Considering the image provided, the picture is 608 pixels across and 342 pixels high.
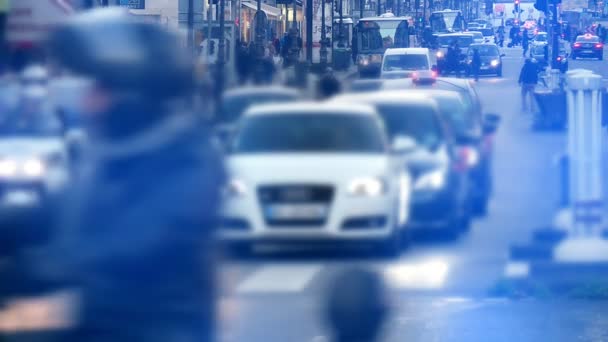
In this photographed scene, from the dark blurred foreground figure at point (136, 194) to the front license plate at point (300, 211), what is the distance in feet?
0.34

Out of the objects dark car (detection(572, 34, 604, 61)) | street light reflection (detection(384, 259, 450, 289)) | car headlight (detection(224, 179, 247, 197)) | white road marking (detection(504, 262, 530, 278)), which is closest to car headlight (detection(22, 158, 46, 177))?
car headlight (detection(224, 179, 247, 197))

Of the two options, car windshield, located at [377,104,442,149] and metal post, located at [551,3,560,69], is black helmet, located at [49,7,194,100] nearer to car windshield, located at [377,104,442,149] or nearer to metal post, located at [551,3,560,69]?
car windshield, located at [377,104,442,149]

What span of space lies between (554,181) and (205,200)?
35.5 inches

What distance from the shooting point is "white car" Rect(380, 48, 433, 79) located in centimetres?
301

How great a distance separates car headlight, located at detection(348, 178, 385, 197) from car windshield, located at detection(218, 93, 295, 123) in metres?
0.33

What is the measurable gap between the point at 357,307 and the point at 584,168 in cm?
95

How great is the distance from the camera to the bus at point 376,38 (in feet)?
9.23

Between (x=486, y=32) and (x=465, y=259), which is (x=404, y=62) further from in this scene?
(x=465, y=259)

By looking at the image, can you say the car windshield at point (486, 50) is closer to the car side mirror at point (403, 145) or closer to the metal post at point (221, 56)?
the metal post at point (221, 56)

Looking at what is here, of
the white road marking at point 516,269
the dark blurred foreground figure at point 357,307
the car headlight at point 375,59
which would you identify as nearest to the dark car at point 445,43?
the car headlight at point 375,59

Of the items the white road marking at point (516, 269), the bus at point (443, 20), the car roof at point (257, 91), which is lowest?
the white road marking at point (516, 269)

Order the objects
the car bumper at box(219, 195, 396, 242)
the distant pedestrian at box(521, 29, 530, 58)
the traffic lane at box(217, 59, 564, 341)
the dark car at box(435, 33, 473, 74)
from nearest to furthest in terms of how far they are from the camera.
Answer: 1. the car bumper at box(219, 195, 396, 242)
2. the traffic lane at box(217, 59, 564, 341)
3. the dark car at box(435, 33, 473, 74)
4. the distant pedestrian at box(521, 29, 530, 58)

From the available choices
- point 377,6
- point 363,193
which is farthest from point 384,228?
point 377,6

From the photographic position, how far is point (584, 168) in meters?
2.86
